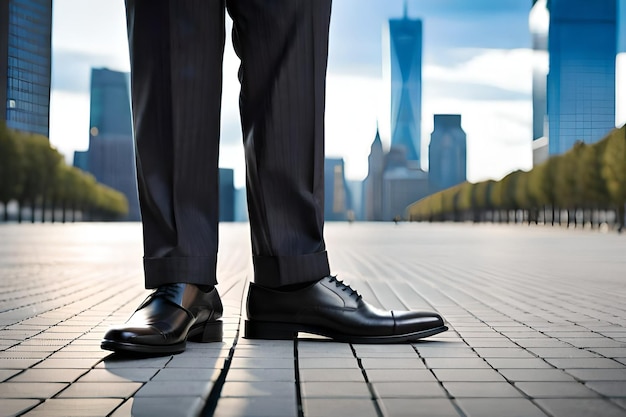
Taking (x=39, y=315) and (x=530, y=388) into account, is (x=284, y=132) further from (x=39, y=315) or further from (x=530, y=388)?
(x=39, y=315)

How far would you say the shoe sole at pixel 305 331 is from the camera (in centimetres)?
238

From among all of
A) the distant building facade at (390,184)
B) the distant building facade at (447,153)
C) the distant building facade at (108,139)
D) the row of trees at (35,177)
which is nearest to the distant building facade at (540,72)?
the distant building facade at (390,184)

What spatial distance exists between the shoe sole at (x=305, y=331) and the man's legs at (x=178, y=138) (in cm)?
22

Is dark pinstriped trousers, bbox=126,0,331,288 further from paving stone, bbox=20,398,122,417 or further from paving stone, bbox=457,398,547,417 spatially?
paving stone, bbox=457,398,547,417

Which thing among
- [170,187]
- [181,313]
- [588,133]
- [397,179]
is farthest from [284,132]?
[397,179]

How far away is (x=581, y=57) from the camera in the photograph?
378 ft

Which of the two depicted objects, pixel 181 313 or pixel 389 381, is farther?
pixel 181 313

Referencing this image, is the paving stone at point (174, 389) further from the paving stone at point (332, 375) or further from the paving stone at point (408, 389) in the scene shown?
the paving stone at point (408, 389)

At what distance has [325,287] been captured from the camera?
2369 millimetres

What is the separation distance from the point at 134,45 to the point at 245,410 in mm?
1150

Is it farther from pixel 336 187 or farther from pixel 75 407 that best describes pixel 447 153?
pixel 75 407

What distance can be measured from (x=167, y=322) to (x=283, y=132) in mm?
627

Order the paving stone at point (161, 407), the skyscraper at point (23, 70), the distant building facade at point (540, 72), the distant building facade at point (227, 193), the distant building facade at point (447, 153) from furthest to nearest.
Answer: the distant building facade at point (447, 153)
the distant building facade at point (227, 193)
the distant building facade at point (540, 72)
the skyscraper at point (23, 70)
the paving stone at point (161, 407)

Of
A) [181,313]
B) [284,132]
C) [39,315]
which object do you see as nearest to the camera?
[181,313]
